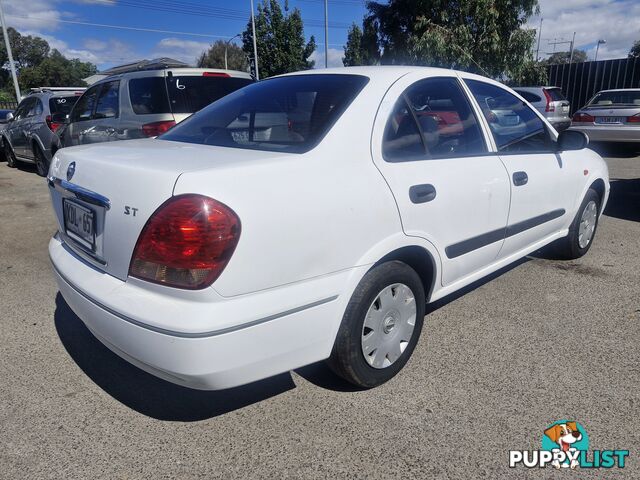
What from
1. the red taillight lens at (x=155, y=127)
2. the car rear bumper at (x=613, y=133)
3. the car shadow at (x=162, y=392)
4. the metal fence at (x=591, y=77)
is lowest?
the car shadow at (x=162, y=392)

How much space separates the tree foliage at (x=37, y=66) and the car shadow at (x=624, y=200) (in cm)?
7188

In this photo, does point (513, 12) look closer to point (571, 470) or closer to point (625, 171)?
point (625, 171)

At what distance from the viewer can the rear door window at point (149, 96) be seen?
5.61 metres

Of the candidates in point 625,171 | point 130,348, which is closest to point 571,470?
point 130,348

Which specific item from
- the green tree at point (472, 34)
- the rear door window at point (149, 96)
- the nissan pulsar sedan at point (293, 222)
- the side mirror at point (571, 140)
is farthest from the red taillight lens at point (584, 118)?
the rear door window at point (149, 96)

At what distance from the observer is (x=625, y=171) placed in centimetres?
954

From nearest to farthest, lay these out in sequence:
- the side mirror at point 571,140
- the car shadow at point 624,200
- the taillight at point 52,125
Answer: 1. the side mirror at point 571,140
2. the car shadow at point 624,200
3. the taillight at point 52,125

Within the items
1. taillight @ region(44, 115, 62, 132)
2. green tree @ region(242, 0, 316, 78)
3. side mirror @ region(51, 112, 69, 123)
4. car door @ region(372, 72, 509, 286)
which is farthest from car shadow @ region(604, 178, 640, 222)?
green tree @ region(242, 0, 316, 78)

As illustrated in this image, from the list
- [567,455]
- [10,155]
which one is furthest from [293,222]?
[10,155]

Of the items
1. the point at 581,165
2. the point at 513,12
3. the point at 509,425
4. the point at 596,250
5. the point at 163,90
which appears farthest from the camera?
the point at 513,12

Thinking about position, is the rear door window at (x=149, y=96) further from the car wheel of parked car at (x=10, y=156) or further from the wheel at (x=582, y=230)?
the car wheel of parked car at (x=10, y=156)

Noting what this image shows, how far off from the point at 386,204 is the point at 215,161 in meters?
0.79

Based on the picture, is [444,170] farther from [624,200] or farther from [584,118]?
[584,118]

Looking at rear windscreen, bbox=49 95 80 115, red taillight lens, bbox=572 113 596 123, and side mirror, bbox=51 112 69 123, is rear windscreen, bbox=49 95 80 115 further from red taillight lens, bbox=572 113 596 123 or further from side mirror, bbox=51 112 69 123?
red taillight lens, bbox=572 113 596 123
